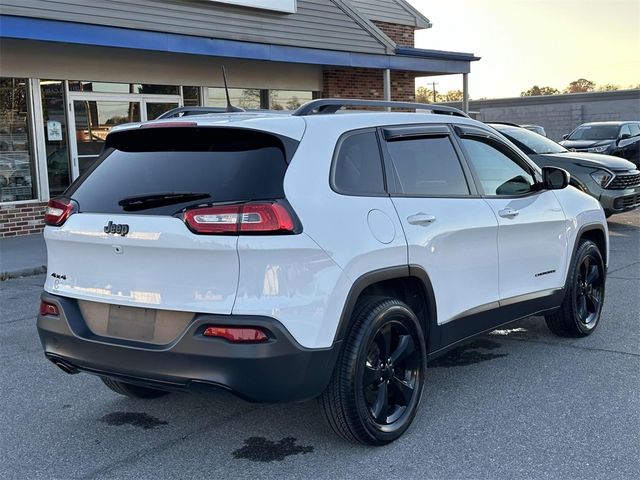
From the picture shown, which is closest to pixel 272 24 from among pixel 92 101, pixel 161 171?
pixel 92 101

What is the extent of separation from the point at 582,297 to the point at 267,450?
128 inches

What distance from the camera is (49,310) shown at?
393 cm

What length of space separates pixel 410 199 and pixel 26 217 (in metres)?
10.0

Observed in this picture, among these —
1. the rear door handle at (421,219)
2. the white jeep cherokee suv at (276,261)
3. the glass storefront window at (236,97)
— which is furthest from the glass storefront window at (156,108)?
the rear door handle at (421,219)

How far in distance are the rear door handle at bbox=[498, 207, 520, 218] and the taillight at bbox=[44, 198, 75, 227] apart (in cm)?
271

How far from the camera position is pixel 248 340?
3.32 metres

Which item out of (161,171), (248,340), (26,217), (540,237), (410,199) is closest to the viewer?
(248,340)

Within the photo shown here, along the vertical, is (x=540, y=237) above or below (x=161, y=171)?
below

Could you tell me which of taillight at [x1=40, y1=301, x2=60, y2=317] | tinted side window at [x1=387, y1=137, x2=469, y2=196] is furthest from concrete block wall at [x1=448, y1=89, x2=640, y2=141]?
taillight at [x1=40, y1=301, x2=60, y2=317]

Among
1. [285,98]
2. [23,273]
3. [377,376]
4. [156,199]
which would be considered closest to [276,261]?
[156,199]

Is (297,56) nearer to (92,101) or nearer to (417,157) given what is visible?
(92,101)

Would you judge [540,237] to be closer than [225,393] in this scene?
No

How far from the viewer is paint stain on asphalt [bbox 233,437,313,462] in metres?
3.84

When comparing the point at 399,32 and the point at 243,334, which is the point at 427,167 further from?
the point at 399,32
